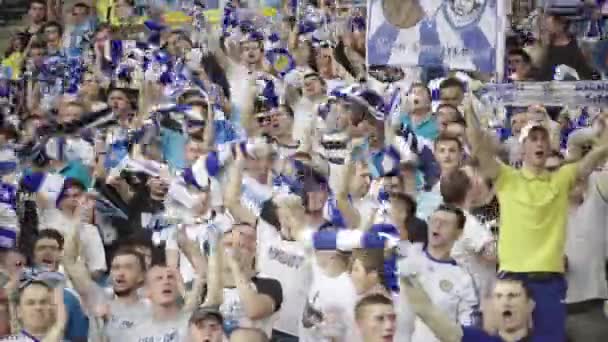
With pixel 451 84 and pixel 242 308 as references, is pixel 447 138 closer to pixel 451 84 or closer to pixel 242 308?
pixel 451 84

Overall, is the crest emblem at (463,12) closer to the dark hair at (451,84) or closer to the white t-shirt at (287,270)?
the dark hair at (451,84)

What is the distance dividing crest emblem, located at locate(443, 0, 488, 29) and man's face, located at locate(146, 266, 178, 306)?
1.31m

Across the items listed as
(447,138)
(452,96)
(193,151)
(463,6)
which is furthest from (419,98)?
(193,151)

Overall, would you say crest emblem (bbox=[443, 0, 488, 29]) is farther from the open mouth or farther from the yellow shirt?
the open mouth

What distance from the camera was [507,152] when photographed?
10.2 ft

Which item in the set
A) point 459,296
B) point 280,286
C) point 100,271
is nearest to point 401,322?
point 459,296

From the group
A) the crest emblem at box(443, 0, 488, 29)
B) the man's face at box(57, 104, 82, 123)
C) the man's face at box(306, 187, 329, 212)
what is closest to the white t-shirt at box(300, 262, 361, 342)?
the man's face at box(306, 187, 329, 212)

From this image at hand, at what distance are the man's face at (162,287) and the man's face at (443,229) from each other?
904 millimetres

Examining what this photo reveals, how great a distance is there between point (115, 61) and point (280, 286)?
65.3 inches

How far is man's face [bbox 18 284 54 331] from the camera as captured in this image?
3420 millimetres

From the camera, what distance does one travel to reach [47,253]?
3.68 m

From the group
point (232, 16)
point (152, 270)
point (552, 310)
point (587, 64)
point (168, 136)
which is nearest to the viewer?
point (552, 310)

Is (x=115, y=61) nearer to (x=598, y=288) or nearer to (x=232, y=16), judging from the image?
(x=232, y=16)

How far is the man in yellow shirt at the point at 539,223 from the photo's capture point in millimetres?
3018
